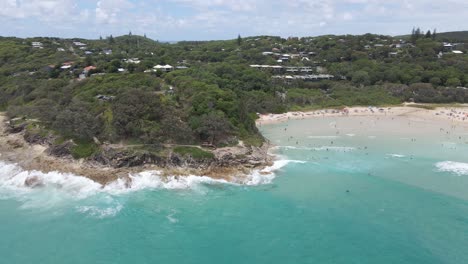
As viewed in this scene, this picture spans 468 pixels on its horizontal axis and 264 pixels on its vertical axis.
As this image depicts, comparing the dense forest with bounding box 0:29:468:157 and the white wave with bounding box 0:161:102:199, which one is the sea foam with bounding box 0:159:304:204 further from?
the dense forest with bounding box 0:29:468:157

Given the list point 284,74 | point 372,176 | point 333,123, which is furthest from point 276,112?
point 372,176

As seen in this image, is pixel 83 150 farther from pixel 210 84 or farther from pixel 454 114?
pixel 454 114

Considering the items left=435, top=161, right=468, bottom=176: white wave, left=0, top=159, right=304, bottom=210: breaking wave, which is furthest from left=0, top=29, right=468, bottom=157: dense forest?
left=435, top=161, right=468, bottom=176: white wave

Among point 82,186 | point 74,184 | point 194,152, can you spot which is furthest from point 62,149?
point 194,152

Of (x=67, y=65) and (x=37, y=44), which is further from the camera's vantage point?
(x=37, y=44)

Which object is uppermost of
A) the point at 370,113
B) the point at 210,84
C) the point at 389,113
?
the point at 210,84

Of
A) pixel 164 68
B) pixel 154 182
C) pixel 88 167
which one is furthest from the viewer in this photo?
pixel 164 68
